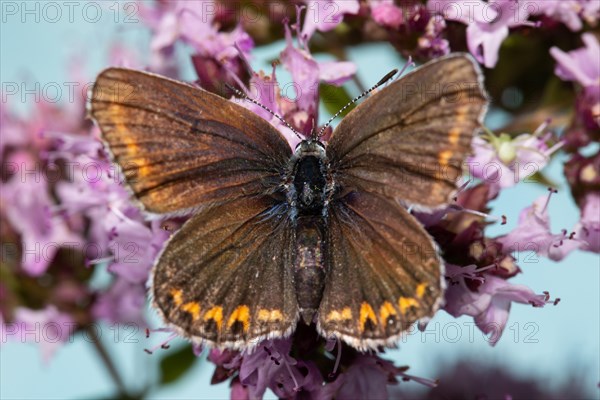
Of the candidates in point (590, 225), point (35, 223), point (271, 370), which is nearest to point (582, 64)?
point (590, 225)

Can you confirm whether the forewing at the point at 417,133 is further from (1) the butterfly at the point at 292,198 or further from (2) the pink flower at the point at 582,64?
(2) the pink flower at the point at 582,64

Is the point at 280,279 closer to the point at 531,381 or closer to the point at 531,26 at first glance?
the point at 531,26

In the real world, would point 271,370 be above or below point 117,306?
above

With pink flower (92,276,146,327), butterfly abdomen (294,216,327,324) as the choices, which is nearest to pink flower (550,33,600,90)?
butterfly abdomen (294,216,327,324)

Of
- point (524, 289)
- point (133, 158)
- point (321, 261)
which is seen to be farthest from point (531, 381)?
point (133, 158)

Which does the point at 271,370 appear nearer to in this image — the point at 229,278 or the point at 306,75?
the point at 229,278

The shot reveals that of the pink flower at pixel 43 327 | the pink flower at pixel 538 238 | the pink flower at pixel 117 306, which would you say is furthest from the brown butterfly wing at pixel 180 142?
the pink flower at pixel 43 327
